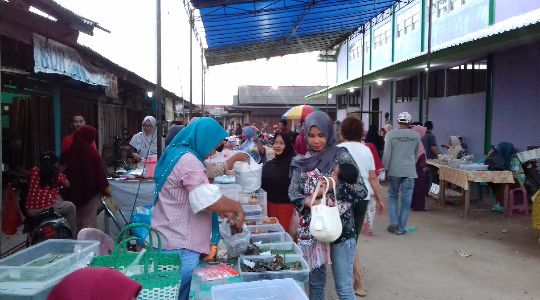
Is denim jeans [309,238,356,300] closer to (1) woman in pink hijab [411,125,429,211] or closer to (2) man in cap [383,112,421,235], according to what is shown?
(2) man in cap [383,112,421,235]

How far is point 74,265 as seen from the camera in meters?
2.57

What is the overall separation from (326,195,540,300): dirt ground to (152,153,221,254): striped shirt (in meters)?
2.31

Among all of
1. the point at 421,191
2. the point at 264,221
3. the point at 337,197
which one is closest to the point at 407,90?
the point at 421,191

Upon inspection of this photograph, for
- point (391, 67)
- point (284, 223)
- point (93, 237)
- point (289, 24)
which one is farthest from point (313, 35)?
point (93, 237)

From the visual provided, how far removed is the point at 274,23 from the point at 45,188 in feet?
44.3

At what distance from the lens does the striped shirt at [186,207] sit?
2.70m

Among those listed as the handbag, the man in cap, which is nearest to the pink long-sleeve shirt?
the handbag

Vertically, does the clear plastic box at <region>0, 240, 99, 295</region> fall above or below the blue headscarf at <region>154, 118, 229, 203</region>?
below

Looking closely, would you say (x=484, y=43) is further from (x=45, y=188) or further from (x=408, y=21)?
(x=408, y=21)

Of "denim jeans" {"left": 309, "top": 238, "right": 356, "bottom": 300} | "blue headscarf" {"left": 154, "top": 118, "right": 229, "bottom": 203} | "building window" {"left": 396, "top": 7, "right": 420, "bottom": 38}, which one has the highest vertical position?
"building window" {"left": 396, "top": 7, "right": 420, "bottom": 38}

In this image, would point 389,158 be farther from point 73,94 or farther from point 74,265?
point 73,94

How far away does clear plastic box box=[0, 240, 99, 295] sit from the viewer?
2285 millimetres

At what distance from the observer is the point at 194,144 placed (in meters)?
2.88

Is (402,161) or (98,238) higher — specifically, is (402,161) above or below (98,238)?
above
